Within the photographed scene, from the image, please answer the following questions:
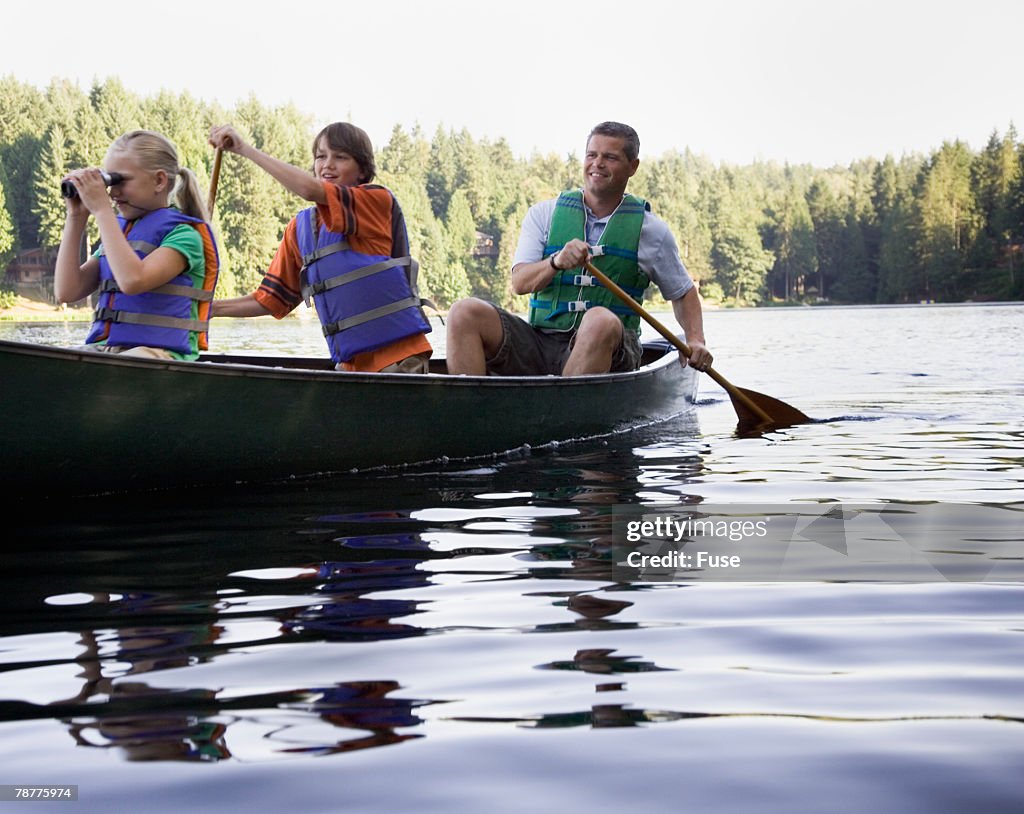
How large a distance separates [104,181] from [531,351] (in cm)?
258

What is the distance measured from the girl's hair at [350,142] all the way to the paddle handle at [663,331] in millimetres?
1222

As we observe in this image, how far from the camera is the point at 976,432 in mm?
6820

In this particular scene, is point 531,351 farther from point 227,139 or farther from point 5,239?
point 5,239

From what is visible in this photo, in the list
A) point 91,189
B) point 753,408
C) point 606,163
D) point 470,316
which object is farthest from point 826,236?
point 91,189

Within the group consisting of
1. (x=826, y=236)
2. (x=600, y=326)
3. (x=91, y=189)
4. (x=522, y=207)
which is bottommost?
(x=600, y=326)

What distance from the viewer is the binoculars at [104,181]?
4131 millimetres

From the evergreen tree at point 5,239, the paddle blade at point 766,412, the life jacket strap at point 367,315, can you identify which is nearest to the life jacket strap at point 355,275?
the life jacket strap at point 367,315

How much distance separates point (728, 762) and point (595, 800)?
0.23 m

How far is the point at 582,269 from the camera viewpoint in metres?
6.29

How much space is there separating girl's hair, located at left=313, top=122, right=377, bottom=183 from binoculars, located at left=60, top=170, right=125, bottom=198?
A: 33.2 inches

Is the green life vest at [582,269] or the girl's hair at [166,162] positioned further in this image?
the green life vest at [582,269]

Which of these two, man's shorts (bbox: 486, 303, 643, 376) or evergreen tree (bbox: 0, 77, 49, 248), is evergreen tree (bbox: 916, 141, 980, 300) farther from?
man's shorts (bbox: 486, 303, 643, 376)

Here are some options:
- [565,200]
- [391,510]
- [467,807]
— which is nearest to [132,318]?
[391,510]

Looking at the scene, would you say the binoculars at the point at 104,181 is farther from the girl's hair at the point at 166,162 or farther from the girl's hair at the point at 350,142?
the girl's hair at the point at 350,142
